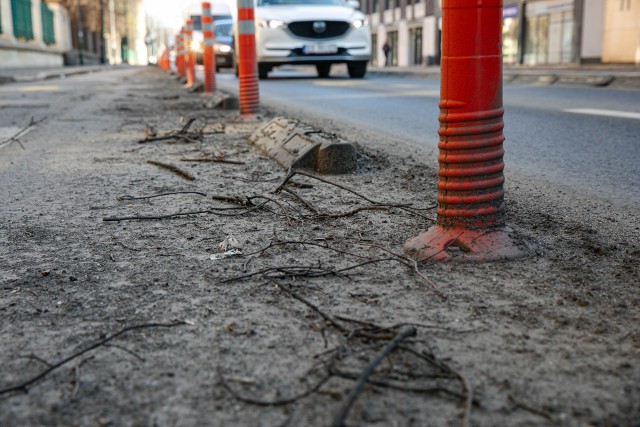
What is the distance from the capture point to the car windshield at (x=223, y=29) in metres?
27.5

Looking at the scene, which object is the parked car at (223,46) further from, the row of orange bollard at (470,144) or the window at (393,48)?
the window at (393,48)

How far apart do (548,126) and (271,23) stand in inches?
417

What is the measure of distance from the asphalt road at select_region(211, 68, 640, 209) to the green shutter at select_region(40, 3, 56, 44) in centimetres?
3117

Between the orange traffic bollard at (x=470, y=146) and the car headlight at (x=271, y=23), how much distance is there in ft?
47.5

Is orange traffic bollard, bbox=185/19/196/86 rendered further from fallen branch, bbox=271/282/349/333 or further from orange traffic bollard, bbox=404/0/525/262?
fallen branch, bbox=271/282/349/333

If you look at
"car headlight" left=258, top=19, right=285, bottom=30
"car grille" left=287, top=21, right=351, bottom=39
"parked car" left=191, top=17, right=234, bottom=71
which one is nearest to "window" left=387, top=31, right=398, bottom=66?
"parked car" left=191, top=17, right=234, bottom=71

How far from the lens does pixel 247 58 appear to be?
7.89 m

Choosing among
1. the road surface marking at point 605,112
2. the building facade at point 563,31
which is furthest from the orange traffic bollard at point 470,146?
the building facade at point 563,31

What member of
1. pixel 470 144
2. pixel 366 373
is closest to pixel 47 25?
pixel 470 144

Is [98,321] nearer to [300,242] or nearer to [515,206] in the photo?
[300,242]

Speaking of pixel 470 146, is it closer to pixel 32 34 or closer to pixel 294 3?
pixel 294 3

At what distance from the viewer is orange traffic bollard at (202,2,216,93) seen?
12.1 metres

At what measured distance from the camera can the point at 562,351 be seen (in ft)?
6.08

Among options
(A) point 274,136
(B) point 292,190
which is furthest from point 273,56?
(B) point 292,190
